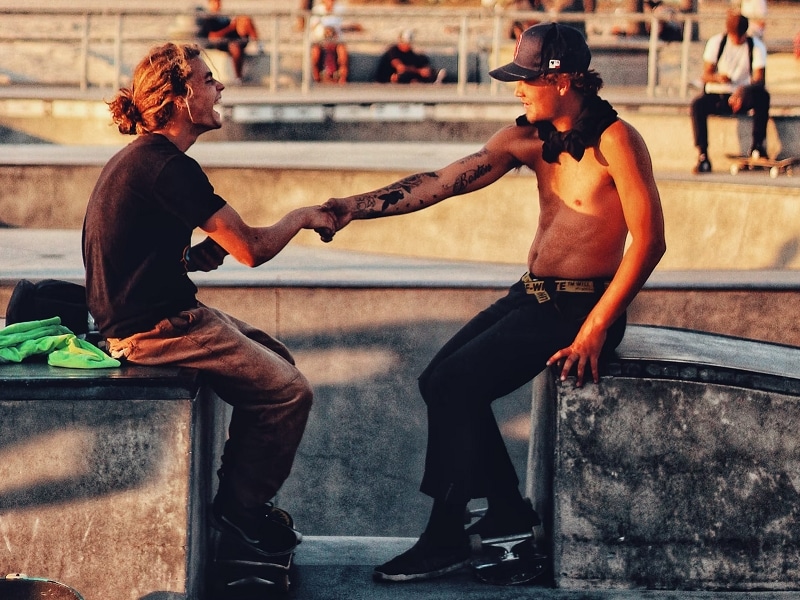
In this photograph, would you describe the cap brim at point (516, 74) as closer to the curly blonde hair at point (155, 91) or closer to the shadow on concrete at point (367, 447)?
the curly blonde hair at point (155, 91)

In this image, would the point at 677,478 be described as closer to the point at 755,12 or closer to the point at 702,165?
the point at 702,165

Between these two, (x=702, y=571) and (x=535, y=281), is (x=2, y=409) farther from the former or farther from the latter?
(x=702, y=571)

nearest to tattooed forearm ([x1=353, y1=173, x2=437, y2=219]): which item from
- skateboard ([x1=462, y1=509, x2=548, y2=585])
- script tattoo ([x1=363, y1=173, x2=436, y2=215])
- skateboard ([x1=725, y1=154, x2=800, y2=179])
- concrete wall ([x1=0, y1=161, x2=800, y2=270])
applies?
script tattoo ([x1=363, y1=173, x2=436, y2=215])

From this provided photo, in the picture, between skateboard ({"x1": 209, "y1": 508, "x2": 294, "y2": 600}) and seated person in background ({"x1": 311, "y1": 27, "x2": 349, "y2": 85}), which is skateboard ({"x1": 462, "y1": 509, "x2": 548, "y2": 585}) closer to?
skateboard ({"x1": 209, "y1": 508, "x2": 294, "y2": 600})

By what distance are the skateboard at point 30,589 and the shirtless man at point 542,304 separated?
3.91ft

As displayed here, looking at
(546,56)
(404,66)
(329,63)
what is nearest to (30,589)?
(546,56)

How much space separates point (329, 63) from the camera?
59.3ft

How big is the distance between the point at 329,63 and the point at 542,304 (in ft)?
Result: 46.5

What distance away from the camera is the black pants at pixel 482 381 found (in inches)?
172

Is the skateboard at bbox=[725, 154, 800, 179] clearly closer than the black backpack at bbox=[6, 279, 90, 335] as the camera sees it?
No

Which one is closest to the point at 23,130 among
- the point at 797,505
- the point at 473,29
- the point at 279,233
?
the point at 473,29

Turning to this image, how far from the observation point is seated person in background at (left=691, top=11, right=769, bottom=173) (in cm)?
1228

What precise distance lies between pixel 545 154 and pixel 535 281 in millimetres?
484

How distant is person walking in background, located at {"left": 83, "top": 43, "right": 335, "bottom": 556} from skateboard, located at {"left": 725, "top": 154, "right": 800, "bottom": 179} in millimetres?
9131
